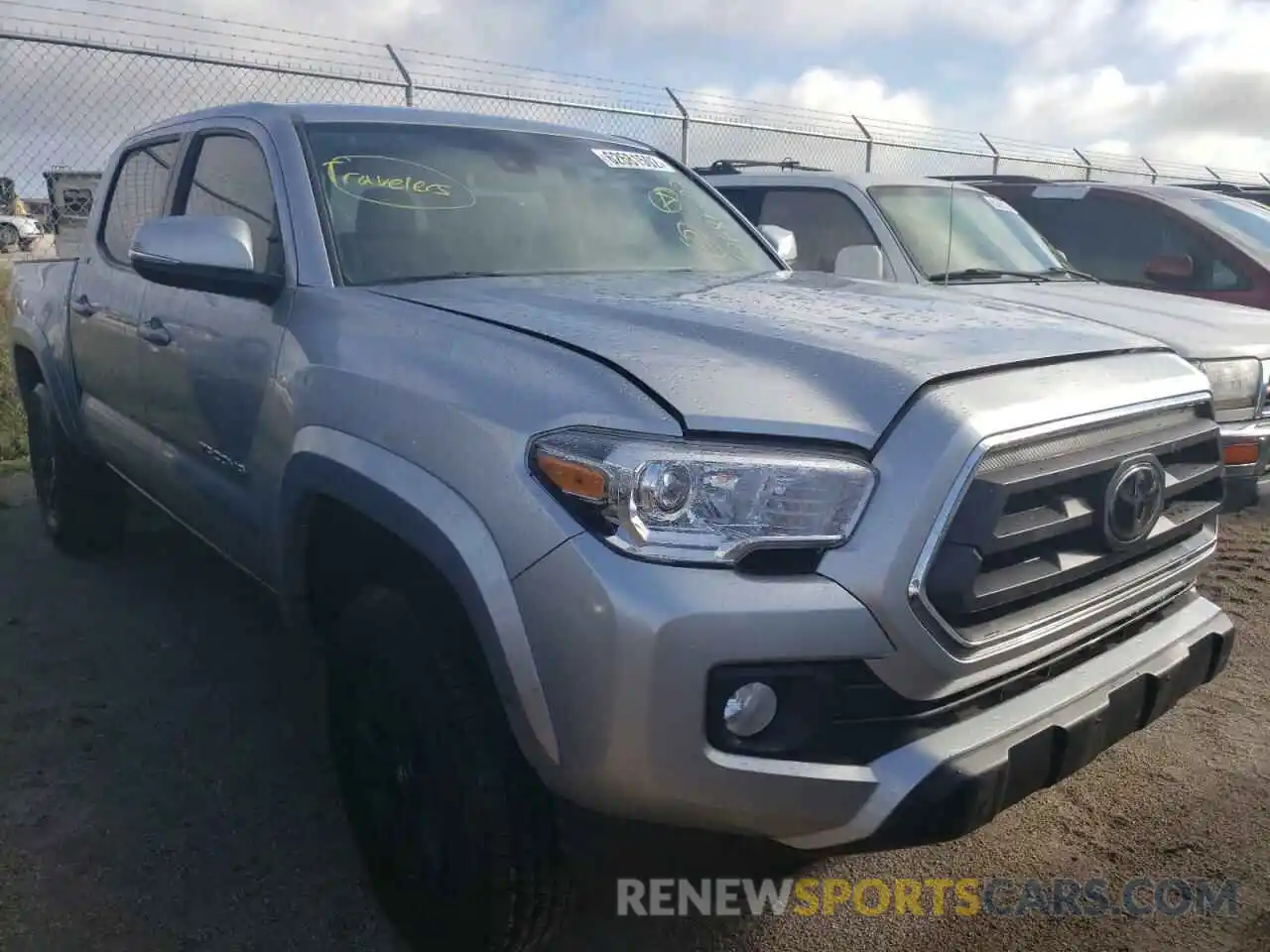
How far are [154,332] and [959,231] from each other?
436 centimetres

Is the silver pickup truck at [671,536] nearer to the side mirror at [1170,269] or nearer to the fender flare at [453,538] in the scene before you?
the fender flare at [453,538]

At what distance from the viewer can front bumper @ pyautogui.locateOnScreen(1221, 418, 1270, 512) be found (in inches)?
174

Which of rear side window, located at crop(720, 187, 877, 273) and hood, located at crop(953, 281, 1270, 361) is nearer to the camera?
hood, located at crop(953, 281, 1270, 361)

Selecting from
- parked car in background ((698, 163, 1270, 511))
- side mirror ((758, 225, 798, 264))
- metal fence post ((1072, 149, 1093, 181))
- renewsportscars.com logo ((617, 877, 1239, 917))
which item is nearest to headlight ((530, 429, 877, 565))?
renewsportscars.com logo ((617, 877, 1239, 917))

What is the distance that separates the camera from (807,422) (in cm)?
187

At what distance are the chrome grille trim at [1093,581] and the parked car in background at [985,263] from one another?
215 centimetres

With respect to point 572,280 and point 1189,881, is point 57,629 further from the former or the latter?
point 1189,881

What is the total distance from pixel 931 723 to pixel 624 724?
553mm

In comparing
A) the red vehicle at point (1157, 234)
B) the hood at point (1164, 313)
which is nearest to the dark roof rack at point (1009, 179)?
the red vehicle at point (1157, 234)

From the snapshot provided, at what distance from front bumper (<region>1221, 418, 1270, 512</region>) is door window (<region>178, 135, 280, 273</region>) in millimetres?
3705

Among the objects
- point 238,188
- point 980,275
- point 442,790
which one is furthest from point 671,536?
point 980,275

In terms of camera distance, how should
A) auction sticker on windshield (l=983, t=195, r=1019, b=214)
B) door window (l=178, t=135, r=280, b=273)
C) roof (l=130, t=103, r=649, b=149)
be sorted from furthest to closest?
auction sticker on windshield (l=983, t=195, r=1019, b=214) → roof (l=130, t=103, r=649, b=149) → door window (l=178, t=135, r=280, b=273)

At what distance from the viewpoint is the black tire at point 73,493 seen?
184 inches

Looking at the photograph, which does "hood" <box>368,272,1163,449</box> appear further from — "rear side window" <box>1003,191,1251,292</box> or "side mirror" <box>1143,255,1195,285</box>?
"rear side window" <box>1003,191,1251,292</box>
